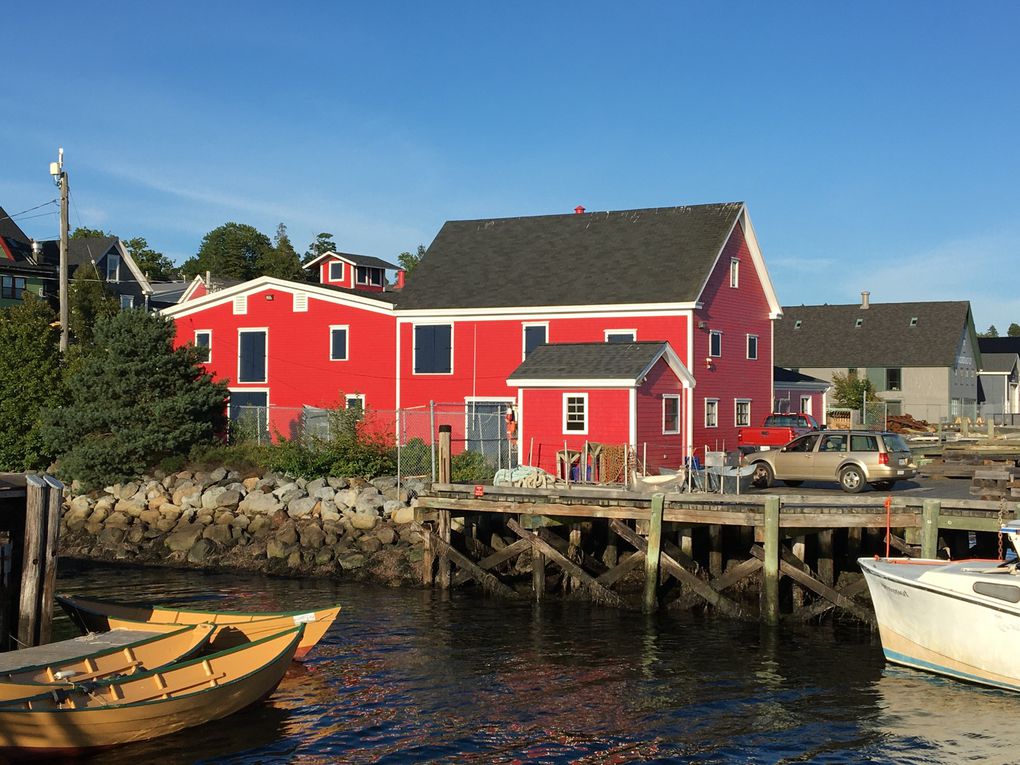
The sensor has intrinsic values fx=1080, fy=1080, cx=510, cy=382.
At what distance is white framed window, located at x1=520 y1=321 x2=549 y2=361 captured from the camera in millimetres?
40844

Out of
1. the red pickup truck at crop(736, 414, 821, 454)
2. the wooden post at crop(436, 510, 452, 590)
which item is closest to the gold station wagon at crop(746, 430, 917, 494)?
the wooden post at crop(436, 510, 452, 590)

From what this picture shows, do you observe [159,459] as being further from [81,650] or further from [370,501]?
[81,650]

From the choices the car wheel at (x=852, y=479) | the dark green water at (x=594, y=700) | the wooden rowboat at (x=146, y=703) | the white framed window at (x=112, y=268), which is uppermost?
the white framed window at (x=112, y=268)

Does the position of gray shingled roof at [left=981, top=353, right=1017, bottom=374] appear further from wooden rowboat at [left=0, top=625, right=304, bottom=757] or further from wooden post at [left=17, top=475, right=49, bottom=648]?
wooden post at [left=17, top=475, right=49, bottom=648]

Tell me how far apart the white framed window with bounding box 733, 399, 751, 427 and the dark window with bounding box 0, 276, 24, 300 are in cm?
5660

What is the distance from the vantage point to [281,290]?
44375 millimetres

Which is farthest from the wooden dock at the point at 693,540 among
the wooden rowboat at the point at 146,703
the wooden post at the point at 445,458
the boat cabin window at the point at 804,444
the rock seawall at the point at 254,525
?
the wooden rowboat at the point at 146,703

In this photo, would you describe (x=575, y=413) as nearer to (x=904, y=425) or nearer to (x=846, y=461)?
(x=846, y=461)

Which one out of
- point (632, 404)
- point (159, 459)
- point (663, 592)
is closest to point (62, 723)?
point (663, 592)

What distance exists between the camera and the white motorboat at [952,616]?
16.2 metres

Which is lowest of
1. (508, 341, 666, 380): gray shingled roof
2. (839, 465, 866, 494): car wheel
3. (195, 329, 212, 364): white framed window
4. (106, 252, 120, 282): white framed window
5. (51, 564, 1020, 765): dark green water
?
(51, 564, 1020, 765): dark green water

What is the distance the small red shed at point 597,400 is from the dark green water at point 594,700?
1132 cm

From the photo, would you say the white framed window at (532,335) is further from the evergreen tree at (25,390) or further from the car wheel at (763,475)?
the evergreen tree at (25,390)

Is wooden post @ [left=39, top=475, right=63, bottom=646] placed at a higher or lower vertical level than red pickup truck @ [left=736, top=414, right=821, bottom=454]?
lower
